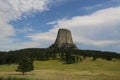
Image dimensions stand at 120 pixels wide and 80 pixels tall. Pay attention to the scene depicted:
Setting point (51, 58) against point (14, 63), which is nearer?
point (14, 63)

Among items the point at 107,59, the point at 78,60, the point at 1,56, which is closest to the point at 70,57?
the point at 78,60

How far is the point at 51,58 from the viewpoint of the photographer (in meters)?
193

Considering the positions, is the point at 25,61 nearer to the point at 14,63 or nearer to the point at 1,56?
the point at 14,63

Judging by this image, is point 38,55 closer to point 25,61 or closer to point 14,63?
point 14,63

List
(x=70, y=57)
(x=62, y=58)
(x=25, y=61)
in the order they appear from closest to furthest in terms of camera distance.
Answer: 1. (x=25, y=61)
2. (x=70, y=57)
3. (x=62, y=58)

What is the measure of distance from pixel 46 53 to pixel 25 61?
9320 centimetres

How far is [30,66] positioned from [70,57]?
236 feet

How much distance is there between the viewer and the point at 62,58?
189375 mm

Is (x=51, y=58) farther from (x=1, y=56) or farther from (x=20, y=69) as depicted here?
(x=20, y=69)

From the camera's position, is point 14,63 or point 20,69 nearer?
point 20,69

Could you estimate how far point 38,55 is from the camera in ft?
636

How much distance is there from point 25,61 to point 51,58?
8829 centimetres

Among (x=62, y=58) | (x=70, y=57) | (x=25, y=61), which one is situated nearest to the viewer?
(x=25, y=61)

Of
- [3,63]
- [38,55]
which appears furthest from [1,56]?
[38,55]
